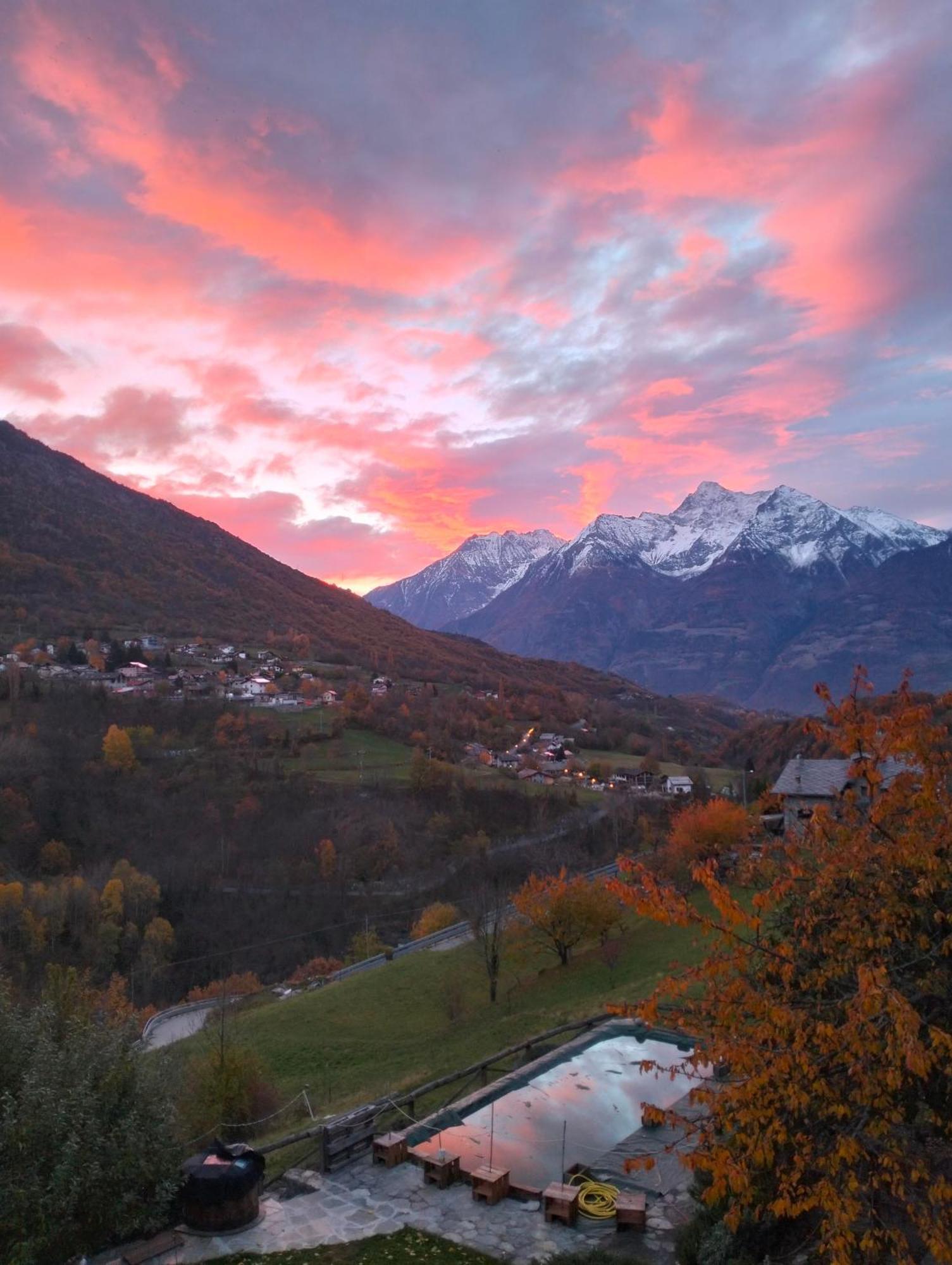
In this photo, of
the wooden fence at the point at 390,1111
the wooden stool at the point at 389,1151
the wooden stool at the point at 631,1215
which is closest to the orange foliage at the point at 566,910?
the wooden fence at the point at 390,1111

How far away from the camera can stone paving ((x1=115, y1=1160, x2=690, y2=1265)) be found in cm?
1012

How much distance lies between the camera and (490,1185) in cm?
1125

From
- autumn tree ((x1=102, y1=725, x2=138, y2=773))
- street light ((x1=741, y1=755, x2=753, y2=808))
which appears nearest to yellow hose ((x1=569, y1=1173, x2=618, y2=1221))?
street light ((x1=741, y1=755, x2=753, y2=808))

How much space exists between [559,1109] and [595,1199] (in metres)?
3.28

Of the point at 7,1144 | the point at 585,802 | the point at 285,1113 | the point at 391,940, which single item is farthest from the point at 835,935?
the point at 585,802

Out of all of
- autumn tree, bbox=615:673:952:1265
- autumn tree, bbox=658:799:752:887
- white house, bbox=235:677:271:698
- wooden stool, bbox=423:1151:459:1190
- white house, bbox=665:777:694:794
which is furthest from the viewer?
white house, bbox=235:677:271:698

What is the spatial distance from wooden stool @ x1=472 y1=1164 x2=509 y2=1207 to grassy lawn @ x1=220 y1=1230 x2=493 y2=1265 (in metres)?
1.02

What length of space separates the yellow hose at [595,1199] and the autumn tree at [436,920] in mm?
39225

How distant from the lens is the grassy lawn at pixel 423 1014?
2184 centimetres

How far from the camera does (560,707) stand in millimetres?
140375

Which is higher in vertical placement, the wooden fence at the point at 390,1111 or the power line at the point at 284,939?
the wooden fence at the point at 390,1111

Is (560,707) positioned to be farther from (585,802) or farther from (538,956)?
(538,956)

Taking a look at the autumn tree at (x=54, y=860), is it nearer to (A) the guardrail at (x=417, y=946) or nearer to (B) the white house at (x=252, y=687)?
(A) the guardrail at (x=417, y=946)

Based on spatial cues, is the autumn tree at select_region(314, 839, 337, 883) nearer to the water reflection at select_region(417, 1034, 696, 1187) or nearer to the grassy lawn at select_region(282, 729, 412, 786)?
the grassy lawn at select_region(282, 729, 412, 786)
